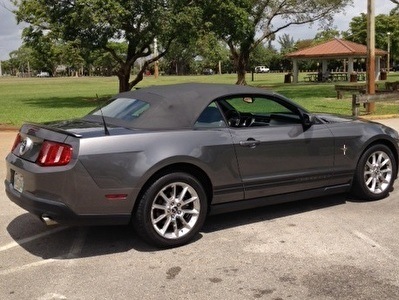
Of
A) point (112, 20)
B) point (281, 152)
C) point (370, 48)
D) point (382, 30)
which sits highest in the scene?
point (382, 30)

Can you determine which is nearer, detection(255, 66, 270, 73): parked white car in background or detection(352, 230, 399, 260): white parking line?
detection(352, 230, 399, 260): white parking line

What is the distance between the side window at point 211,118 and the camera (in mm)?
4902

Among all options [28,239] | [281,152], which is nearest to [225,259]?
[281,152]

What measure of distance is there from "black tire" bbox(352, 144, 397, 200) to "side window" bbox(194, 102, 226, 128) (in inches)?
75.9

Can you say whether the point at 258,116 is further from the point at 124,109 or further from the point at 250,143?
the point at 124,109

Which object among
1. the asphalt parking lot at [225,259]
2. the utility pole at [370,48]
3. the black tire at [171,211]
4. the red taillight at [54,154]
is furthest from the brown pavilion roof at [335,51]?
the red taillight at [54,154]

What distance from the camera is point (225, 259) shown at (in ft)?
14.3

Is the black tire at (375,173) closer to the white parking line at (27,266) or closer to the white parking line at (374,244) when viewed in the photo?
the white parking line at (374,244)

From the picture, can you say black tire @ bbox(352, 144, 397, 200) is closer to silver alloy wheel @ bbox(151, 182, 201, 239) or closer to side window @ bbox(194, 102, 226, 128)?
side window @ bbox(194, 102, 226, 128)

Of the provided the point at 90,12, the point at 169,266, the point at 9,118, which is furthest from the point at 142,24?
the point at 169,266

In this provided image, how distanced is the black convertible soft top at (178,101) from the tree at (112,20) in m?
17.8

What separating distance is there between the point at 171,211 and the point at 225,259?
66 centimetres

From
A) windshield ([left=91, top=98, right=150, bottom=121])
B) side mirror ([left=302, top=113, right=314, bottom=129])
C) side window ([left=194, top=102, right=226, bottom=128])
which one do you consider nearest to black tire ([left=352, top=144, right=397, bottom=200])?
side mirror ([left=302, top=113, right=314, bottom=129])

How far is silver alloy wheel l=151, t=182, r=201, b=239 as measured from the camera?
456 centimetres
